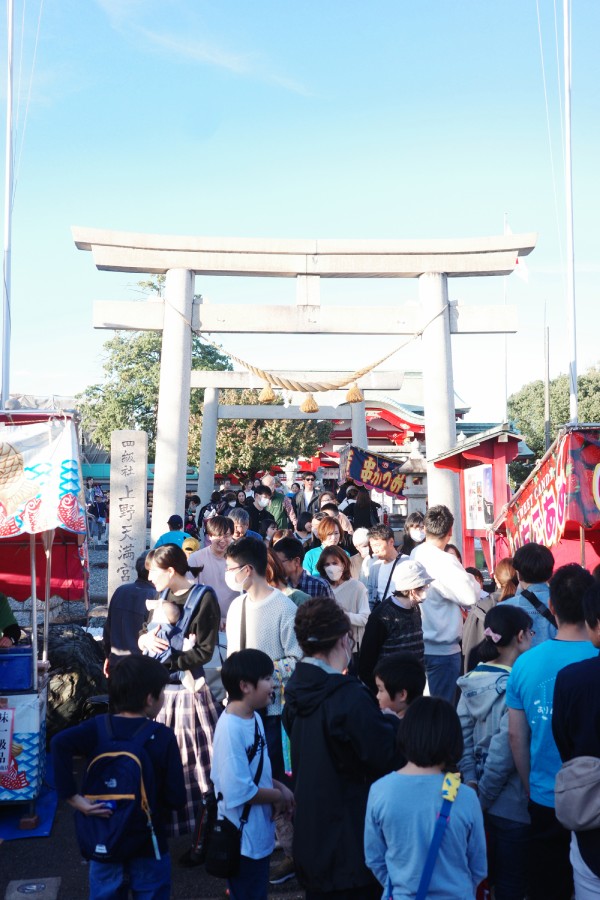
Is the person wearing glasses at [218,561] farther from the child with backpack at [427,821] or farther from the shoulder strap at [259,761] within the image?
the child with backpack at [427,821]

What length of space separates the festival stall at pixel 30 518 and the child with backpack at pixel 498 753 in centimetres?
228

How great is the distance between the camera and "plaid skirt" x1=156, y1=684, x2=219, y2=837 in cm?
443

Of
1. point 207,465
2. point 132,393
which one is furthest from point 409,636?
point 132,393

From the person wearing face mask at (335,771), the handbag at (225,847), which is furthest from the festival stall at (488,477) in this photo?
the person wearing face mask at (335,771)

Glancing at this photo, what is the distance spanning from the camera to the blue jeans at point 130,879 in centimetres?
302

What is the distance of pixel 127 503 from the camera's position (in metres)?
11.5

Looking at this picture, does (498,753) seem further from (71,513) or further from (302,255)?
(302,255)

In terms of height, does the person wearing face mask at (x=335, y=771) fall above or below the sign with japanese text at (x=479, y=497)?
below

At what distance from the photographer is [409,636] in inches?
190

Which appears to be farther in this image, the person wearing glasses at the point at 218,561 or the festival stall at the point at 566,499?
the person wearing glasses at the point at 218,561

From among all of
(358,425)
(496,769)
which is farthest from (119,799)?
(358,425)

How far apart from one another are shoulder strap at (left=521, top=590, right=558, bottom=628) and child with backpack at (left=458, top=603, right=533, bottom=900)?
647 millimetres

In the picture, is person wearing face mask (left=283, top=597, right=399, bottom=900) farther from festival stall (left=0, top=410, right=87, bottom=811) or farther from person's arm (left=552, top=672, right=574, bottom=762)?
festival stall (left=0, top=410, right=87, bottom=811)

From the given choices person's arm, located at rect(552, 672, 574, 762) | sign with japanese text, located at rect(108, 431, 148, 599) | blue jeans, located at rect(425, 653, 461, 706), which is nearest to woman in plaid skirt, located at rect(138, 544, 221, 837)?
blue jeans, located at rect(425, 653, 461, 706)
